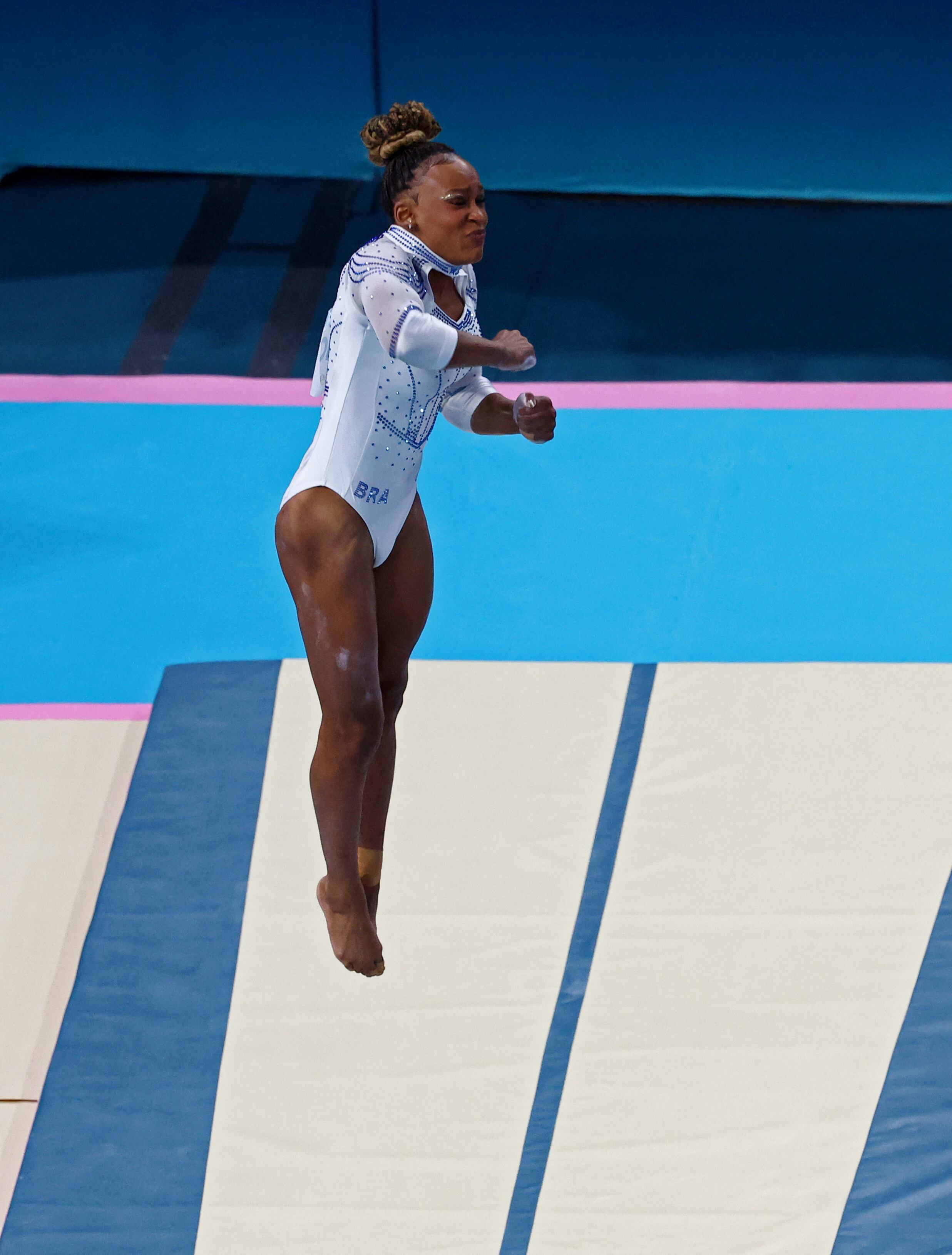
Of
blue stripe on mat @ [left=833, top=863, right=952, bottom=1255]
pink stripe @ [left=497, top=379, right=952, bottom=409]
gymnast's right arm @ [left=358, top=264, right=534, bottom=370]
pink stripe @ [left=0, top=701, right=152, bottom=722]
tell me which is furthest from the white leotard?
pink stripe @ [left=497, top=379, right=952, bottom=409]

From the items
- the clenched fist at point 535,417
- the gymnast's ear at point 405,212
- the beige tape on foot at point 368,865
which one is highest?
the gymnast's ear at point 405,212

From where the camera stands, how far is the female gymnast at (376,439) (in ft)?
8.02

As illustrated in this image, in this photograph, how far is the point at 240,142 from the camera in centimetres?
778

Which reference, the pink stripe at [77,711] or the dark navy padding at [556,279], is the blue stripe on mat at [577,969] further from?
the dark navy padding at [556,279]

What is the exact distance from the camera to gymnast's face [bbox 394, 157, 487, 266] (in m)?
2.45

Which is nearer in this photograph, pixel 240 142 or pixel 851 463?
pixel 851 463

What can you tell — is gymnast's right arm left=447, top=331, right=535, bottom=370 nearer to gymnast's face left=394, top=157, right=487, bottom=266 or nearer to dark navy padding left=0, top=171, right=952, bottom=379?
gymnast's face left=394, top=157, right=487, bottom=266

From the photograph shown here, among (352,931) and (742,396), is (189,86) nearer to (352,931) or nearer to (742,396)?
(742,396)

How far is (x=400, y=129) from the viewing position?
97.9 inches

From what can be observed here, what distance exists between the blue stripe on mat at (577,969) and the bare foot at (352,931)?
1.74 feet

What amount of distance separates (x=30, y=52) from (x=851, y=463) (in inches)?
187

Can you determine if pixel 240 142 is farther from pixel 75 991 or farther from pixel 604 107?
pixel 75 991

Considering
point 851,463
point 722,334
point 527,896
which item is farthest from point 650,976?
point 722,334

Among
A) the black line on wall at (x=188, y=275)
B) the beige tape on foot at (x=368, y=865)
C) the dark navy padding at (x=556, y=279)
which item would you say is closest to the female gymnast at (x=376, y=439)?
the beige tape on foot at (x=368, y=865)
